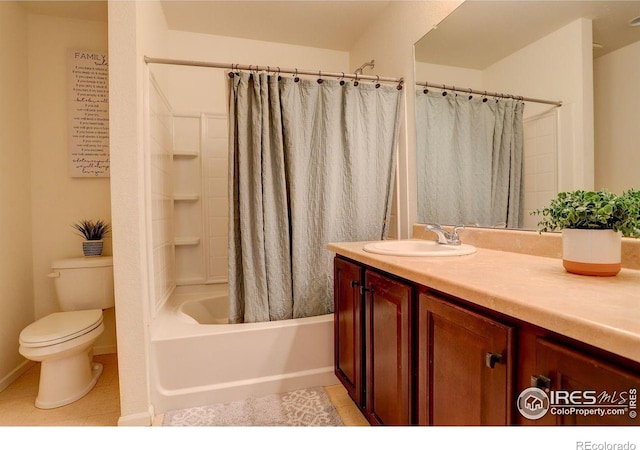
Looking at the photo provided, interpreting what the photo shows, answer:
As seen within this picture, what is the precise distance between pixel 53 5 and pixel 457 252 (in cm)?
289

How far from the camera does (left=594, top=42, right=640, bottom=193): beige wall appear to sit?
3.32ft

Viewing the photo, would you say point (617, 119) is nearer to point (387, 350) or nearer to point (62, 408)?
point (387, 350)

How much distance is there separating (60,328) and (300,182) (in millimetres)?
1528

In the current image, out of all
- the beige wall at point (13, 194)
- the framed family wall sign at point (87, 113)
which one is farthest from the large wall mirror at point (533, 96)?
the beige wall at point (13, 194)

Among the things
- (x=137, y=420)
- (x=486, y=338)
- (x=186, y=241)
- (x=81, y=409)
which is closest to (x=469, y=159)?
(x=486, y=338)

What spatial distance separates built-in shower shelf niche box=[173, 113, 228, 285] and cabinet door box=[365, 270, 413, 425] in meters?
1.55

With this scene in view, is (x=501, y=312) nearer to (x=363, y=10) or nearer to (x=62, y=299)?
(x=363, y=10)

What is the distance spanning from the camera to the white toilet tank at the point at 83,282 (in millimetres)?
2055

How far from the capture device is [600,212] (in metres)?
0.83

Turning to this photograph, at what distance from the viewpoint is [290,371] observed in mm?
1799

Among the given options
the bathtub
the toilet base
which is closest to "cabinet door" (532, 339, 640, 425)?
the bathtub

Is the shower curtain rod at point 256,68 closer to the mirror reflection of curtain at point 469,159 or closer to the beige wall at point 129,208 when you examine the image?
the beige wall at point 129,208

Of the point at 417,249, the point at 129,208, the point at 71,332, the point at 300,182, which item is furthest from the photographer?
the point at 300,182
